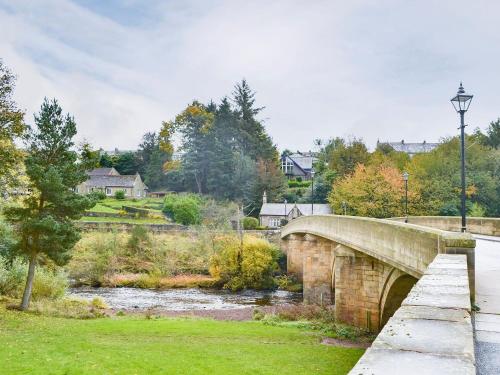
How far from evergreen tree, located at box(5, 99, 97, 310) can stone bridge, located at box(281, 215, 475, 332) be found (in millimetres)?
12867

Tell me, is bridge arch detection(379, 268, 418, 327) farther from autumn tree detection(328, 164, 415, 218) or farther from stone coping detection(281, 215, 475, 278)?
autumn tree detection(328, 164, 415, 218)

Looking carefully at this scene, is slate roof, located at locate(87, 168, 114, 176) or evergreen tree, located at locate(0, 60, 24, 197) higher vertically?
slate roof, located at locate(87, 168, 114, 176)

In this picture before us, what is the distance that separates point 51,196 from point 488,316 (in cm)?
2113

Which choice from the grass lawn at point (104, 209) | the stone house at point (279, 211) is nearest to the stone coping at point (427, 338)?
the stone house at point (279, 211)

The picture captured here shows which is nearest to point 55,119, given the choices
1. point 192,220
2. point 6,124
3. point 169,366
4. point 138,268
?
point 6,124

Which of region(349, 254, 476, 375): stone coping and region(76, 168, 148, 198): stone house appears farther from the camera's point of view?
region(76, 168, 148, 198): stone house

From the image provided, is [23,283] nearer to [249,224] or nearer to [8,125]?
[8,125]

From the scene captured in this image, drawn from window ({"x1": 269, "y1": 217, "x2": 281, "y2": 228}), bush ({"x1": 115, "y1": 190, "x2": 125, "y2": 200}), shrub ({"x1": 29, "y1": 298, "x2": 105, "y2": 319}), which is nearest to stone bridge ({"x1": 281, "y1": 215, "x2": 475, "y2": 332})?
shrub ({"x1": 29, "y1": 298, "x2": 105, "y2": 319})

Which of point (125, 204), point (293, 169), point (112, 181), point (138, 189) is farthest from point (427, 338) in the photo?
point (293, 169)

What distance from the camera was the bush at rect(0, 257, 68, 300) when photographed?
28344 millimetres

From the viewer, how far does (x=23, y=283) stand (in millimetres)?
29281

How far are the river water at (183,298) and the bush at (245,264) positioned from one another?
1.23 metres

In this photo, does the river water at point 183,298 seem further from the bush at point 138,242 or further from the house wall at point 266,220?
the house wall at point 266,220

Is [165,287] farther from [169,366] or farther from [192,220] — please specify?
[169,366]
